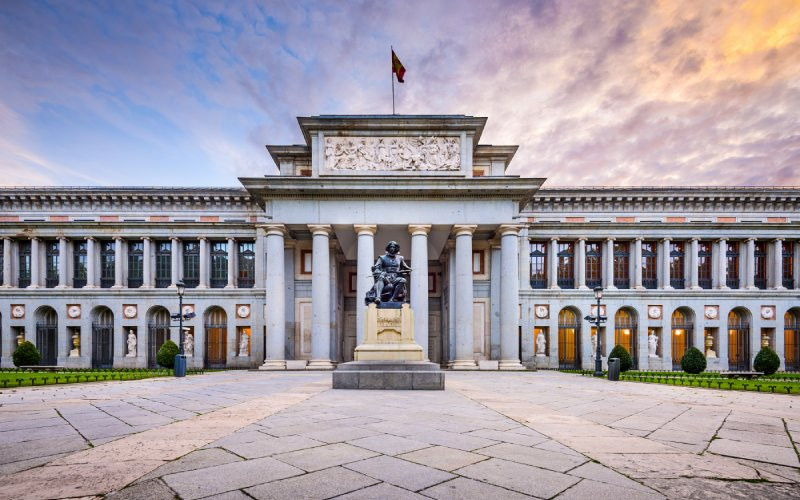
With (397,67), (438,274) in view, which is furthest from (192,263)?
(397,67)

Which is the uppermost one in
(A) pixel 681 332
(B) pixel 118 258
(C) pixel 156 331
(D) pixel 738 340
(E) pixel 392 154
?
(E) pixel 392 154

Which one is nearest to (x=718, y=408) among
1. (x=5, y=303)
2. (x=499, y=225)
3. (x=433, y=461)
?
(x=433, y=461)

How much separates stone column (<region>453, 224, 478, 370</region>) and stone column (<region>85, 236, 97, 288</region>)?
1202 inches

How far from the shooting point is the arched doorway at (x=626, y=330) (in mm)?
36500

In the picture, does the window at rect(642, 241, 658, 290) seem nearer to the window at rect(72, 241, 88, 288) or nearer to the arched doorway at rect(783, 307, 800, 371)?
the arched doorway at rect(783, 307, 800, 371)

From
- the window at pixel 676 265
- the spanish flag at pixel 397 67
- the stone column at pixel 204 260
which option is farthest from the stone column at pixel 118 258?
the window at pixel 676 265

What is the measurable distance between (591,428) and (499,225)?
70.0 feet

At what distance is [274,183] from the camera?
88.0 feet

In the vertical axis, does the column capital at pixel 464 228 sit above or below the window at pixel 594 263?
above

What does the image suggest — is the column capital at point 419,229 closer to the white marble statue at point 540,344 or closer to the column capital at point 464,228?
the column capital at point 464,228

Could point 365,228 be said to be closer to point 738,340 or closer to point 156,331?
point 156,331

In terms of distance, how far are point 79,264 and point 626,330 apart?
47.9 metres

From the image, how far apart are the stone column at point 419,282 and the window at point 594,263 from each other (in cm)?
1830

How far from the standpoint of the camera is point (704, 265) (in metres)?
37.6
